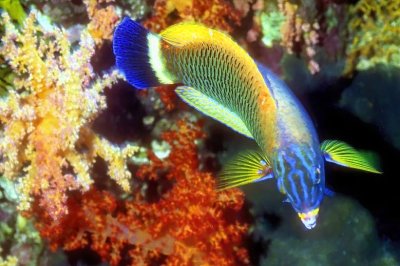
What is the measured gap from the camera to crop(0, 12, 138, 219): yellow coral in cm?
278

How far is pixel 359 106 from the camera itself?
3506 millimetres

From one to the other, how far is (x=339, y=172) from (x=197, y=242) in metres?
1.26

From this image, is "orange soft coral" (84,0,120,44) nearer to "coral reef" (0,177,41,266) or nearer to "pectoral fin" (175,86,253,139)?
"pectoral fin" (175,86,253,139)

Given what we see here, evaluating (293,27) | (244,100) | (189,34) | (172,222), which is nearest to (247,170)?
(244,100)

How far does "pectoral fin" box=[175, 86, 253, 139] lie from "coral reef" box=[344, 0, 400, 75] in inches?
67.5

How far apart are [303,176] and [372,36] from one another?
2.26 meters

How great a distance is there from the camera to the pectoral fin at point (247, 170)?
203cm

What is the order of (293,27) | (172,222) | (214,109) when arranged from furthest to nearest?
(293,27) < (172,222) < (214,109)

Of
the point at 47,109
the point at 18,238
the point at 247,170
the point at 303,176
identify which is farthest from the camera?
the point at 18,238

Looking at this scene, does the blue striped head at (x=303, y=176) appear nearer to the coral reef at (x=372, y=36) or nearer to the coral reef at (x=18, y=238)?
the coral reef at (x=372, y=36)

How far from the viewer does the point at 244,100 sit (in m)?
1.96

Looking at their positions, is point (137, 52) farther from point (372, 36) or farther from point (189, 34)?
point (372, 36)

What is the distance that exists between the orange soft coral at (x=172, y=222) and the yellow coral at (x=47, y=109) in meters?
0.40

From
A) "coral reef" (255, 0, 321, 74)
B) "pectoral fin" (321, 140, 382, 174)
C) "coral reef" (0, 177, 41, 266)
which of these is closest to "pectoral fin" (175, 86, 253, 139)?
"pectoral fin" (321, 140, 382, 174)
